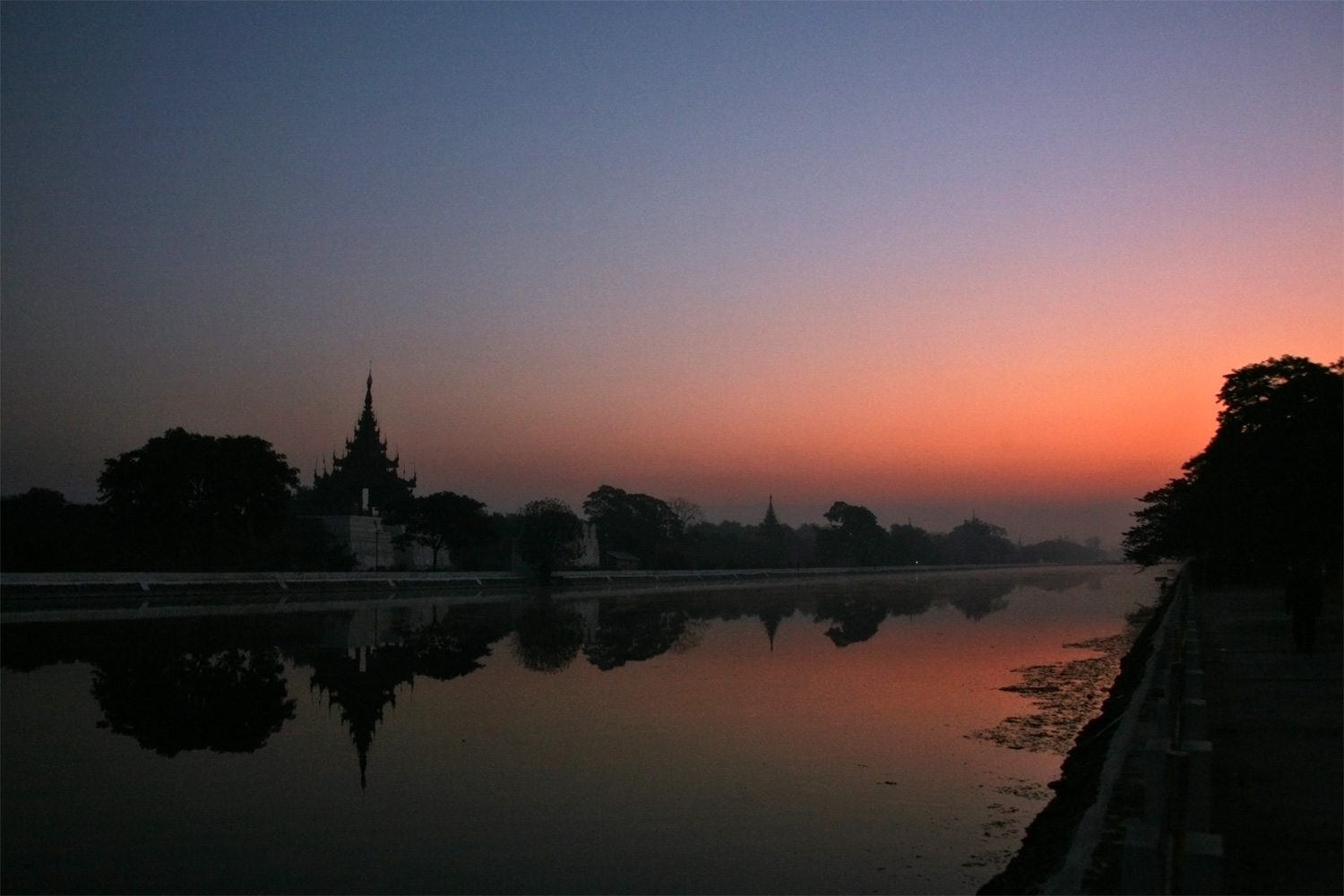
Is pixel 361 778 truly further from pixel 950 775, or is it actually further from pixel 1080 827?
pixel 1080 827

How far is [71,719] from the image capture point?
14.9m

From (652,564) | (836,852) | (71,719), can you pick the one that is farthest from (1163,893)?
(652,564)

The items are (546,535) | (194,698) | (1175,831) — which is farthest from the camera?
(546,535)

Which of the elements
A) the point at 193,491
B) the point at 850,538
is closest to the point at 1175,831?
the point at 193,491

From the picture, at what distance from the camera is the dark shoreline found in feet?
25.8

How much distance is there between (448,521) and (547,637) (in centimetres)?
4182

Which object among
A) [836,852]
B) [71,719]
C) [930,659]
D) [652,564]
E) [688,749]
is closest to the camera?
[836,852]

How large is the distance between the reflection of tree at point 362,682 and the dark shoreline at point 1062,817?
21.7 feet

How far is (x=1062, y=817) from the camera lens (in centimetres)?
942

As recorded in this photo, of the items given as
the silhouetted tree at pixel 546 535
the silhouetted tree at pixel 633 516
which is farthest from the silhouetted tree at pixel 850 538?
the silhouetted tree at pixel 546 535

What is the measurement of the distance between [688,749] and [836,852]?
14.6 feet

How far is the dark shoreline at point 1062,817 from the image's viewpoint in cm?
786

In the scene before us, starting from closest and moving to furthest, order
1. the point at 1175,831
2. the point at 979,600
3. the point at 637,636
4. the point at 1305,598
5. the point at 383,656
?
the point at 1175,831
the point at 1305,598
the point at 383,656
the point at 637,636
the point at 979,600

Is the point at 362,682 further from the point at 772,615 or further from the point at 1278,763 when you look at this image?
the point at 772,615
